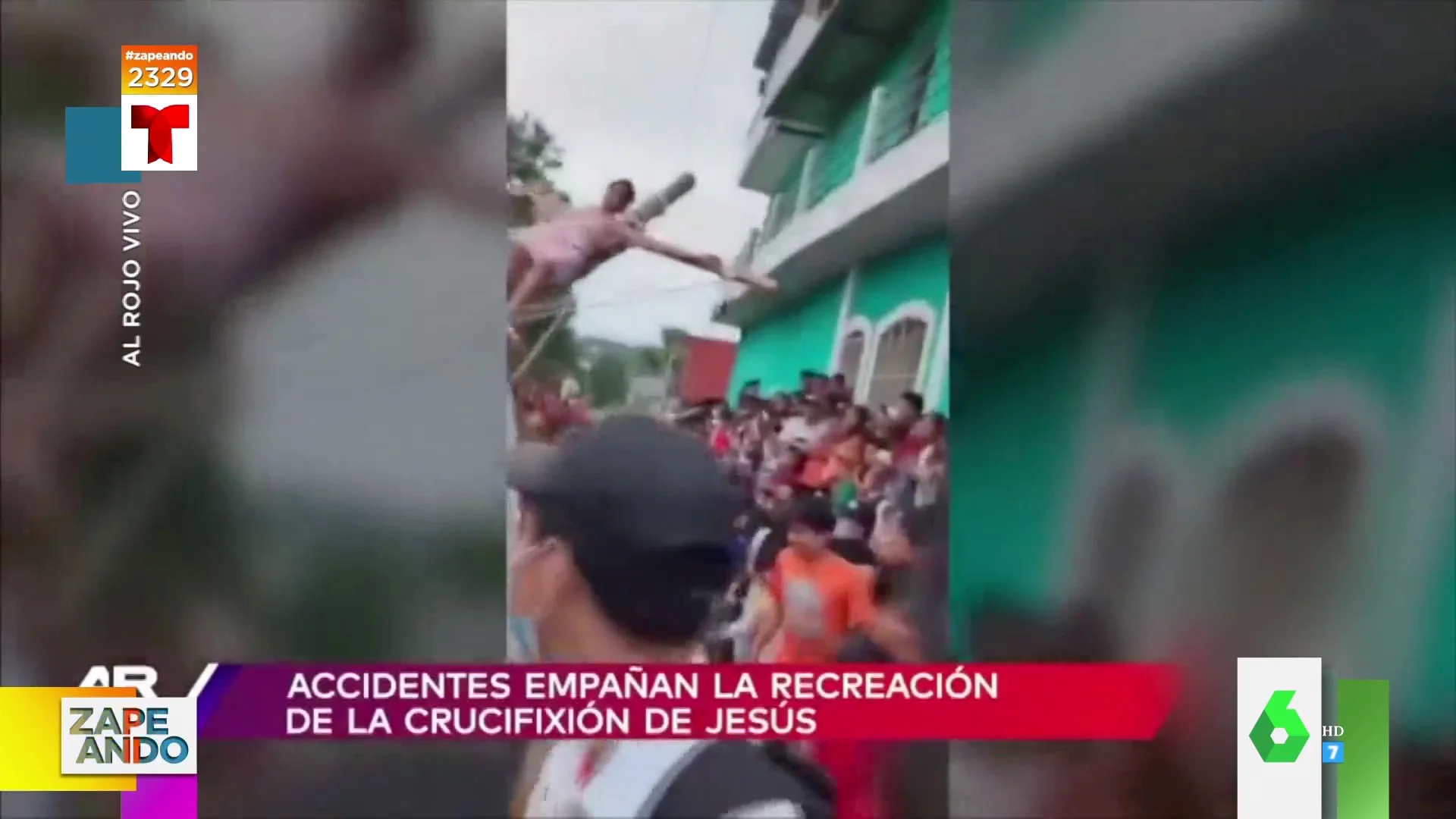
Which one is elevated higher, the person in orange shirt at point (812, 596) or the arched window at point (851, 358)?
the arched window at point (851, 358)

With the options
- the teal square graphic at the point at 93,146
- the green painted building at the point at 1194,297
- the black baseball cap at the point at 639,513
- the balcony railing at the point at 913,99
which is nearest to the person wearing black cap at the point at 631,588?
the black baseball cap at the point at 639,513

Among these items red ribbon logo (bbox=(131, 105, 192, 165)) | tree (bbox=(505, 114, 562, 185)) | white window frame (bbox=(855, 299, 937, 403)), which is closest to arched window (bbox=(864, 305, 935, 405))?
white window frame (bbox=(855, 299, 937, 403))

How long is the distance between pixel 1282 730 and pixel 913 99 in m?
0.77

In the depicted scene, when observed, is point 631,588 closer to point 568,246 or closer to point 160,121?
point 568,246

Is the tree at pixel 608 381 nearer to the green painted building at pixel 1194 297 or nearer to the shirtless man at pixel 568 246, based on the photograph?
the shirtless man at pixel 568 246

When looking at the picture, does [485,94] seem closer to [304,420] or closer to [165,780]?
[304,420]

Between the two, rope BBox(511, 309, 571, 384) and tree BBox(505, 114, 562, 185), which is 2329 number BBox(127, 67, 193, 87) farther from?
rope BBox(511, 309, 571, 384)

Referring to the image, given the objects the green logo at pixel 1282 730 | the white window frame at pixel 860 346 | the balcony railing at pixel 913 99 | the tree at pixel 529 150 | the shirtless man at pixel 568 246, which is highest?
the balcony railing at pixel 913 99

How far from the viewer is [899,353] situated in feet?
2.79

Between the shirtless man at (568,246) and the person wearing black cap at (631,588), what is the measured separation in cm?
16

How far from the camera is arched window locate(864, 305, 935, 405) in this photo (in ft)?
2.78

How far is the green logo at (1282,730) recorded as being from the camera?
0.86m

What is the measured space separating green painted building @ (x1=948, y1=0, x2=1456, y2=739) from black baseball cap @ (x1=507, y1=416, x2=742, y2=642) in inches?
10.3

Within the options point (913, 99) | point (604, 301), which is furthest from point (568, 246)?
point (913, 99)
